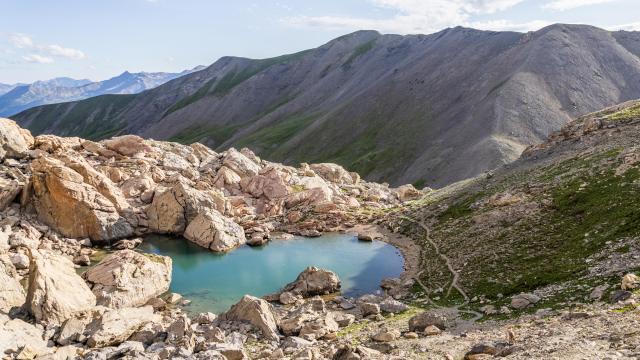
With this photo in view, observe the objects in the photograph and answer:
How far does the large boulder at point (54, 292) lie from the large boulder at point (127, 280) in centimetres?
308

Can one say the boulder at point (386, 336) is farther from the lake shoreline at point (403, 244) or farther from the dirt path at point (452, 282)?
the lake shoreline at point (403, 244)

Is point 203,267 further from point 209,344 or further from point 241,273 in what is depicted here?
point 209,344

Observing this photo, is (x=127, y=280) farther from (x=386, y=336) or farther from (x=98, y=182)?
(x=98, y=182)

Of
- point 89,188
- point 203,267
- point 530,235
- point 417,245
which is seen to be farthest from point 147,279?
point 530,235

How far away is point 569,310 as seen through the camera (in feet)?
120

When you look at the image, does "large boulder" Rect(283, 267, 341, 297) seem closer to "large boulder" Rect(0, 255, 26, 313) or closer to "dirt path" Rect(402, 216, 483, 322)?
"dirt path" Rect(402, 216, 483, 322)

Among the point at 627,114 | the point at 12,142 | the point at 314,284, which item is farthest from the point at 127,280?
the point at 627,114

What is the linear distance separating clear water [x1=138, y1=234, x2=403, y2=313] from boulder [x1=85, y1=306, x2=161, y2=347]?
12.6m

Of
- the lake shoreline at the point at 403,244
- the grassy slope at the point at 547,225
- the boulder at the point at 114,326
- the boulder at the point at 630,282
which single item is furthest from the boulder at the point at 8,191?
the boulder at the point at 630,282

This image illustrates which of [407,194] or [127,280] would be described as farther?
[407,194]

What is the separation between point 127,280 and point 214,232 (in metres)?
26.7

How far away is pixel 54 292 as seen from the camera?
1905 inches

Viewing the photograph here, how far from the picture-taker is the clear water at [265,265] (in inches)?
2544

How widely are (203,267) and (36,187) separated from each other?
32.8m
